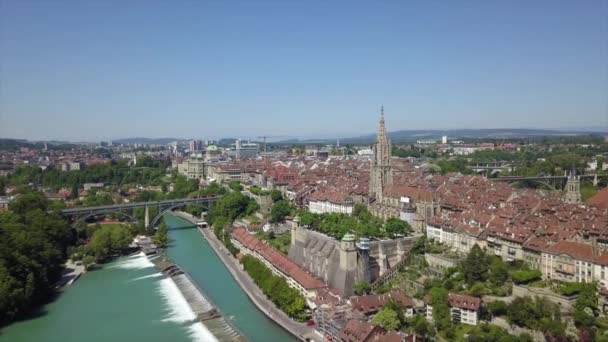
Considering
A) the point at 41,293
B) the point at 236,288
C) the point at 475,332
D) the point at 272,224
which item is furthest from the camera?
the point at 272,224

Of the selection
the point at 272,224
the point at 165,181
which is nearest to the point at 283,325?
the point at 272,224

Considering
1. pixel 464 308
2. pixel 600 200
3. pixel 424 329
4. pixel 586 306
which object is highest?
pixel 600 200

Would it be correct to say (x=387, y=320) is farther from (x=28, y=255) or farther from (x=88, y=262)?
(x=88, y=262)

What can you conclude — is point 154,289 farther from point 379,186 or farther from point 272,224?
point 379,186

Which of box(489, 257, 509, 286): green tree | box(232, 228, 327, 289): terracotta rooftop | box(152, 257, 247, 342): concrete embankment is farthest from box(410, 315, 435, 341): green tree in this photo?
box(152, 257, 247, 342): concrete embankment

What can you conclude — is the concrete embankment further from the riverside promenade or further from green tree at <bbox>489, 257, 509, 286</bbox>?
green tree at <bbox>489, 257, 509, 286</bbox>

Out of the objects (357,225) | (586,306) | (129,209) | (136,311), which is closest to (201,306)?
(136,311)
